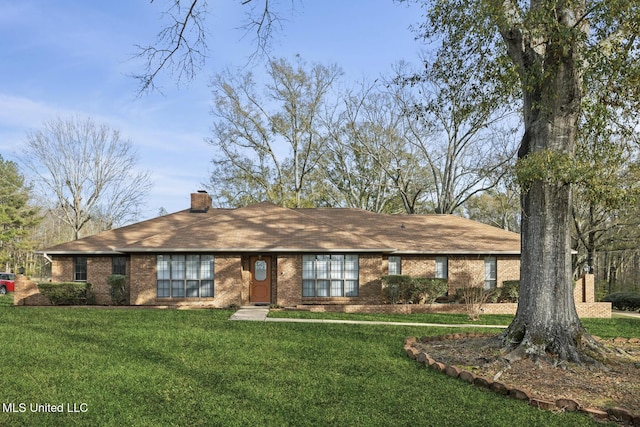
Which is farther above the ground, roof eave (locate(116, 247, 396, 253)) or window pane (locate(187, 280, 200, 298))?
roof eave (locate(116, 247, 396, 253))

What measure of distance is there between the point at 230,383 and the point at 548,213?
21.7ft

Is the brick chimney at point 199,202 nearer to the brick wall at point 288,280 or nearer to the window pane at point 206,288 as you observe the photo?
the window pane at point 206,288

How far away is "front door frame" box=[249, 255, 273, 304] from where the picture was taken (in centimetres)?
2070

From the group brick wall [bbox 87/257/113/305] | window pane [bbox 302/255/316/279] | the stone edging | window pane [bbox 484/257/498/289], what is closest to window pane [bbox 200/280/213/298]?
window pane [bbox 302/255/316/279]

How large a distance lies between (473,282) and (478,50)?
13324mm

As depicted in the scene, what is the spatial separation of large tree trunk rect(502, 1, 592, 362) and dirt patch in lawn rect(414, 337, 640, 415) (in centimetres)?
43

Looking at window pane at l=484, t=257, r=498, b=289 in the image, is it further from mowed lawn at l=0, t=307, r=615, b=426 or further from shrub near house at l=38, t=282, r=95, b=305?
shrub near house at l=38, t=282, r=95, b=305

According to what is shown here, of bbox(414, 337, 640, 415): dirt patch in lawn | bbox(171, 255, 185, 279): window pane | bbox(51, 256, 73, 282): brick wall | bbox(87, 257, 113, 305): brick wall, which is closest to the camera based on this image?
bbox(414, 337, 640, 415): dirt patch in lawn

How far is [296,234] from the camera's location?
70.5ft

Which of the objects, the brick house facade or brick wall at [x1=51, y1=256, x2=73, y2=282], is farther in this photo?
brick wall at [x1=51, y1=256, x2=73, y2=282]

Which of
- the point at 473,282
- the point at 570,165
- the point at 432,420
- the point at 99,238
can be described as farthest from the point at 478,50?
the point at 99,238

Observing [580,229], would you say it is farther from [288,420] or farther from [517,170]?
[288,420]

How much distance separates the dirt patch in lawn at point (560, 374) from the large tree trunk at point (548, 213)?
428mm

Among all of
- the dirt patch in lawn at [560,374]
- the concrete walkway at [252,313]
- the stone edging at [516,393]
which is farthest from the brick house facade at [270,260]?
the stone edging at [516,393]
